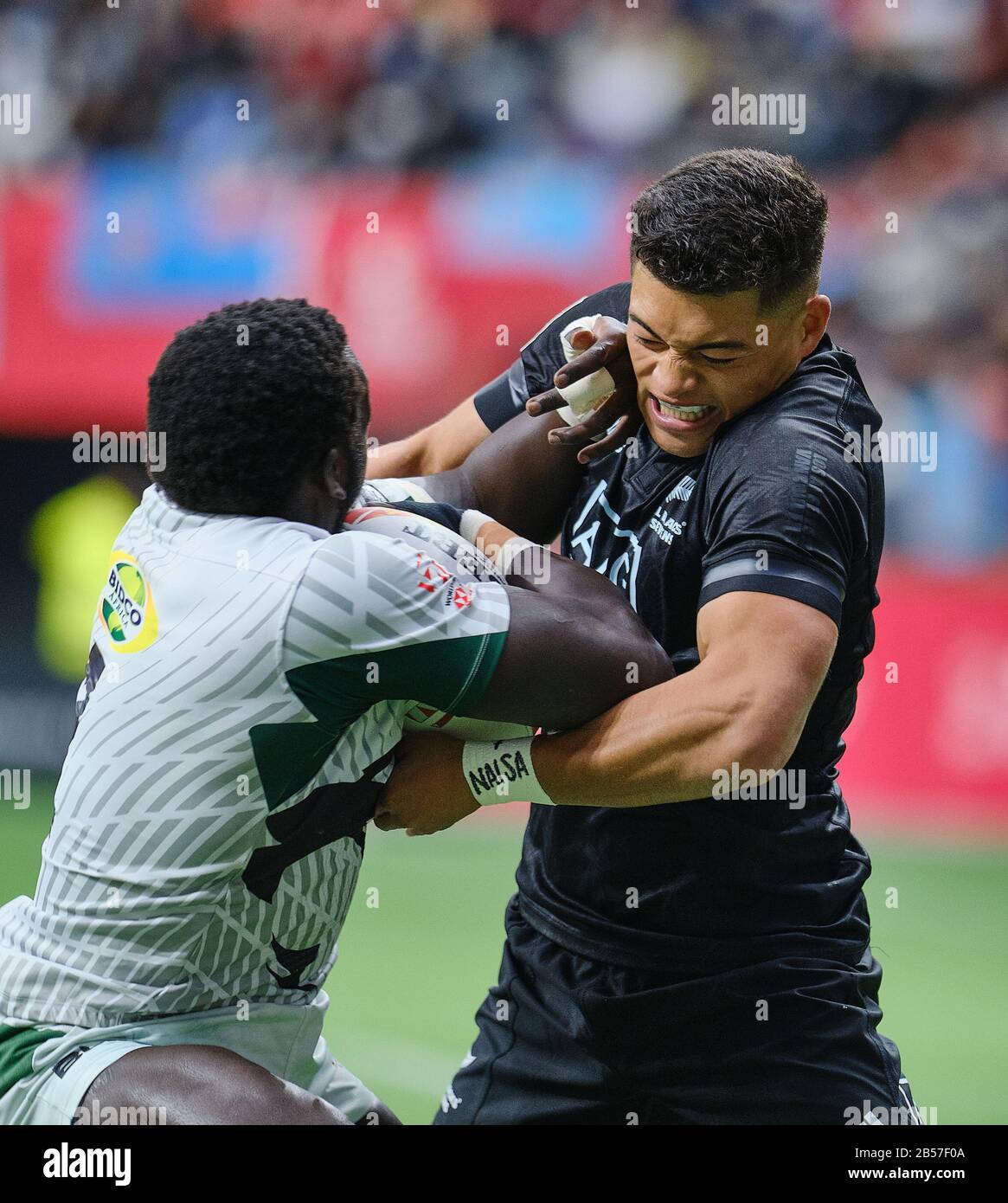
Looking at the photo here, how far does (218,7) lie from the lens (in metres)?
11.0

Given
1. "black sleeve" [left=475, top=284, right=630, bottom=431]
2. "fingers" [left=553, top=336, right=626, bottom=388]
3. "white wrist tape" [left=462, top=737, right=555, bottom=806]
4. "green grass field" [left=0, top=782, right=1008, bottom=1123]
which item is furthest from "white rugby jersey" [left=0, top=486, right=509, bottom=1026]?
"green grass field" [left=0, top=782, right=1008, bottom=1123]

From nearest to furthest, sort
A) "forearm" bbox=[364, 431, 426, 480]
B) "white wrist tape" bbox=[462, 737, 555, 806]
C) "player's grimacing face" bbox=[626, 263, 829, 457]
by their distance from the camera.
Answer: "white wrist tape" bbox=[462, 737, 555, 806]
"player's grimacing face" bbox=[626, 263, 829, 457]
"forearm" bbox=[364, 431, 426, 480]

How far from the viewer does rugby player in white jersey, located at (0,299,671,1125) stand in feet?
8.00

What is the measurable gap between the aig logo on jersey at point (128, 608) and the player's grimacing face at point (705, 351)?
1096mm

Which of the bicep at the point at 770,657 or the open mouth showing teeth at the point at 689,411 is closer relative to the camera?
the bicep at the point at 770,657

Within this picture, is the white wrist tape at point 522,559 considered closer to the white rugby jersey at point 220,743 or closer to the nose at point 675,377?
the white rugby jersey at point 220,743

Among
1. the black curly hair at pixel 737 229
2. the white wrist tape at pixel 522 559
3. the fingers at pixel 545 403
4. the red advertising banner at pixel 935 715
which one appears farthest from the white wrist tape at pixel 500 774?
the red advertising banner at pixel 935 715

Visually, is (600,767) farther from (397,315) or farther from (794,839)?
(397,315)

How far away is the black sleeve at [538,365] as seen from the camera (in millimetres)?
3422

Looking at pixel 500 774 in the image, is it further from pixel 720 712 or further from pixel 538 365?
pixel 538 365

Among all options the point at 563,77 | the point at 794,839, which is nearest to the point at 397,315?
the point at 563,77

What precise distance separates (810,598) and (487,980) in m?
3.80

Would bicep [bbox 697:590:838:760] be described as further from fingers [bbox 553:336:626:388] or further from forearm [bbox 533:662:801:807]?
fingers [bbox 553:336:626:388]

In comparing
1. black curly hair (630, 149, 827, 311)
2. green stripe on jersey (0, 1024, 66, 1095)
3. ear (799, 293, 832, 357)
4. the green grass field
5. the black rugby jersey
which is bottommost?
the green grass field
